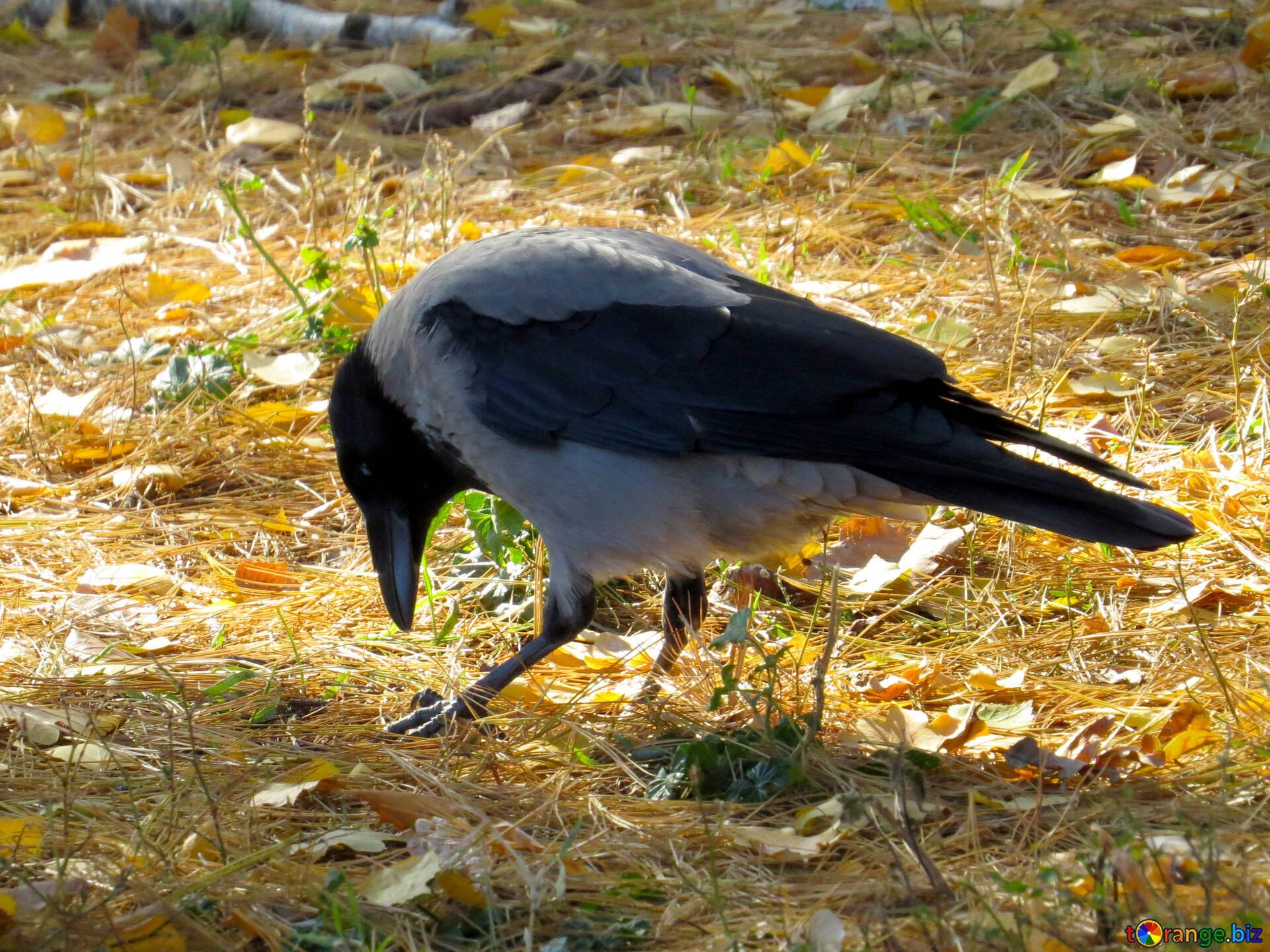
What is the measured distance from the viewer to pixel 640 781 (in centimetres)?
268

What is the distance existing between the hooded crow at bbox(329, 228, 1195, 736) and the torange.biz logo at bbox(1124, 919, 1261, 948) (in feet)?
3.21

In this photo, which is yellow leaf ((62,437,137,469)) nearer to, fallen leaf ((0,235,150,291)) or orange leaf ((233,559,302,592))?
orange leaf ((233,559,302,592))

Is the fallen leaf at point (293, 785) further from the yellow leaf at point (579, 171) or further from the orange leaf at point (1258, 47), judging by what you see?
the orange leaf at point (1258, 47)

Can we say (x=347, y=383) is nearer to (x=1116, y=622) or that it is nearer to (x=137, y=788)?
(x=137, y=788)

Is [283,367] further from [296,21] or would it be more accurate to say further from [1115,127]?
[296,21]

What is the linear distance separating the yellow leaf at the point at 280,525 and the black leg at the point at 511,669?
3.37ft

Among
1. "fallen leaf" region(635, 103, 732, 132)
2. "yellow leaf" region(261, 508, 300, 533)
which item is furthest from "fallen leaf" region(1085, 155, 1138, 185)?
"yellow leaf" region(261, 508, 300, 533)

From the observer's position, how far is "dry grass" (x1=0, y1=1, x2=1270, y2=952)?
2.16 meters

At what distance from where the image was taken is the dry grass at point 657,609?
2.16m

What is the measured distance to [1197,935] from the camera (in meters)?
1.83

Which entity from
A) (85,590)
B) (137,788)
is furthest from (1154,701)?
(85,590)

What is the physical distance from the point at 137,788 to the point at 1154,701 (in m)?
2.14

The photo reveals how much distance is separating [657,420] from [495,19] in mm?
5748

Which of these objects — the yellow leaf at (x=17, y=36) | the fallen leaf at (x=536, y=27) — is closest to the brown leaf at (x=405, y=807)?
the fallen leaf at (x=536, y=27)
